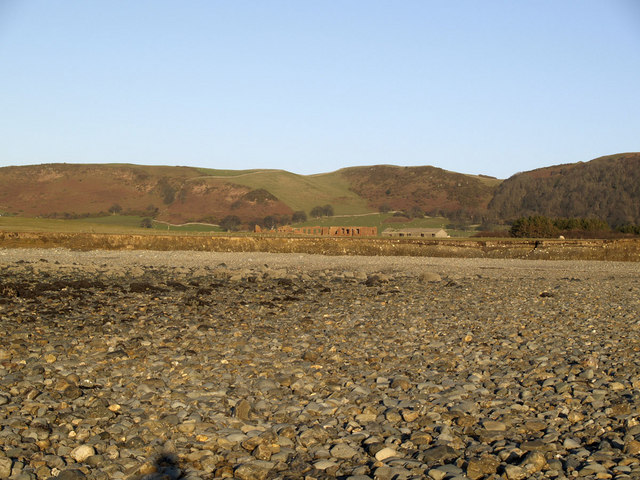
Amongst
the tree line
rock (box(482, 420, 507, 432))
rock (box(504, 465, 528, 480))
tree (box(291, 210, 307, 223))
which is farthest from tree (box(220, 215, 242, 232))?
rock (box(504, 465, 528, 480))

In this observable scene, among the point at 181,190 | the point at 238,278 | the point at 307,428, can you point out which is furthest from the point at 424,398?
the point at 181,190

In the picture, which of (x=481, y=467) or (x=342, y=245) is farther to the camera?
(x=342, y=245)

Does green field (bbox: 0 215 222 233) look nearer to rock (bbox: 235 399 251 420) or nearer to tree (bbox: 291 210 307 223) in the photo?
tree (bbox: 291 210 307 223)

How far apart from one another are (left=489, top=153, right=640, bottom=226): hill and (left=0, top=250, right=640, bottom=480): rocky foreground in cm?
7568

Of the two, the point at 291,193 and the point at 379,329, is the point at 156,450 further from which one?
the point at 291,193

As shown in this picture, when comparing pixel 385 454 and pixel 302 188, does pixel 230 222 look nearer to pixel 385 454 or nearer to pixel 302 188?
pixel 302 188

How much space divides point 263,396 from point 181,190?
375 ft

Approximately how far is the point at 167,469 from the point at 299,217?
98.8 m

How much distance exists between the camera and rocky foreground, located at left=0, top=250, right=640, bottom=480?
5.27 m

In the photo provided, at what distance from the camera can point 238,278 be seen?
21.0m

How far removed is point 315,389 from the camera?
296 inches

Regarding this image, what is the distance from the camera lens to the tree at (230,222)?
91.4 meters

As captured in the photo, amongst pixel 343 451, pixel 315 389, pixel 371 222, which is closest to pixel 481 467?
pixel 343 451

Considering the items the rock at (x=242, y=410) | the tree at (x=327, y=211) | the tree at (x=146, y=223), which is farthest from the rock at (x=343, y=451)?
the tree at (x=327, y=211)
